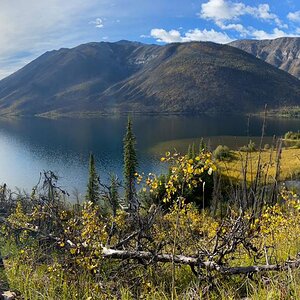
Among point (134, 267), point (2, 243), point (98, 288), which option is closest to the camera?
point (98, 288)

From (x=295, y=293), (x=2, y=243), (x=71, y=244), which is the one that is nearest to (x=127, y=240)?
(x=71, y=244)

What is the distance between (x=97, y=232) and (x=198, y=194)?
50.1 metres

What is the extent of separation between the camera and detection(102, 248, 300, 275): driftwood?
5.00 metres

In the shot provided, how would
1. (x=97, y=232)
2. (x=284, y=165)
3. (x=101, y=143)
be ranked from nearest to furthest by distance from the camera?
(x=97, y=232) < (x=284, y=165) < (x=101, y=143)

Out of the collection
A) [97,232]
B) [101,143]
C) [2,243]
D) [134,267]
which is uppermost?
[97,232]

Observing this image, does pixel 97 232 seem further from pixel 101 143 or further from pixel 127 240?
pixel 101 143

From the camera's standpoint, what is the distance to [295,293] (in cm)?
374

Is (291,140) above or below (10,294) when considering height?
below

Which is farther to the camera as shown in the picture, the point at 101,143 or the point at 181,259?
the point at 101,143

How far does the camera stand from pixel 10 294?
4742 mm

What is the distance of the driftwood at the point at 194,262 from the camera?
5.00 metres

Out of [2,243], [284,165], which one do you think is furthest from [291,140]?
[2,243]

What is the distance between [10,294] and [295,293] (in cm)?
340

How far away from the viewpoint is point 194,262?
5406mm
